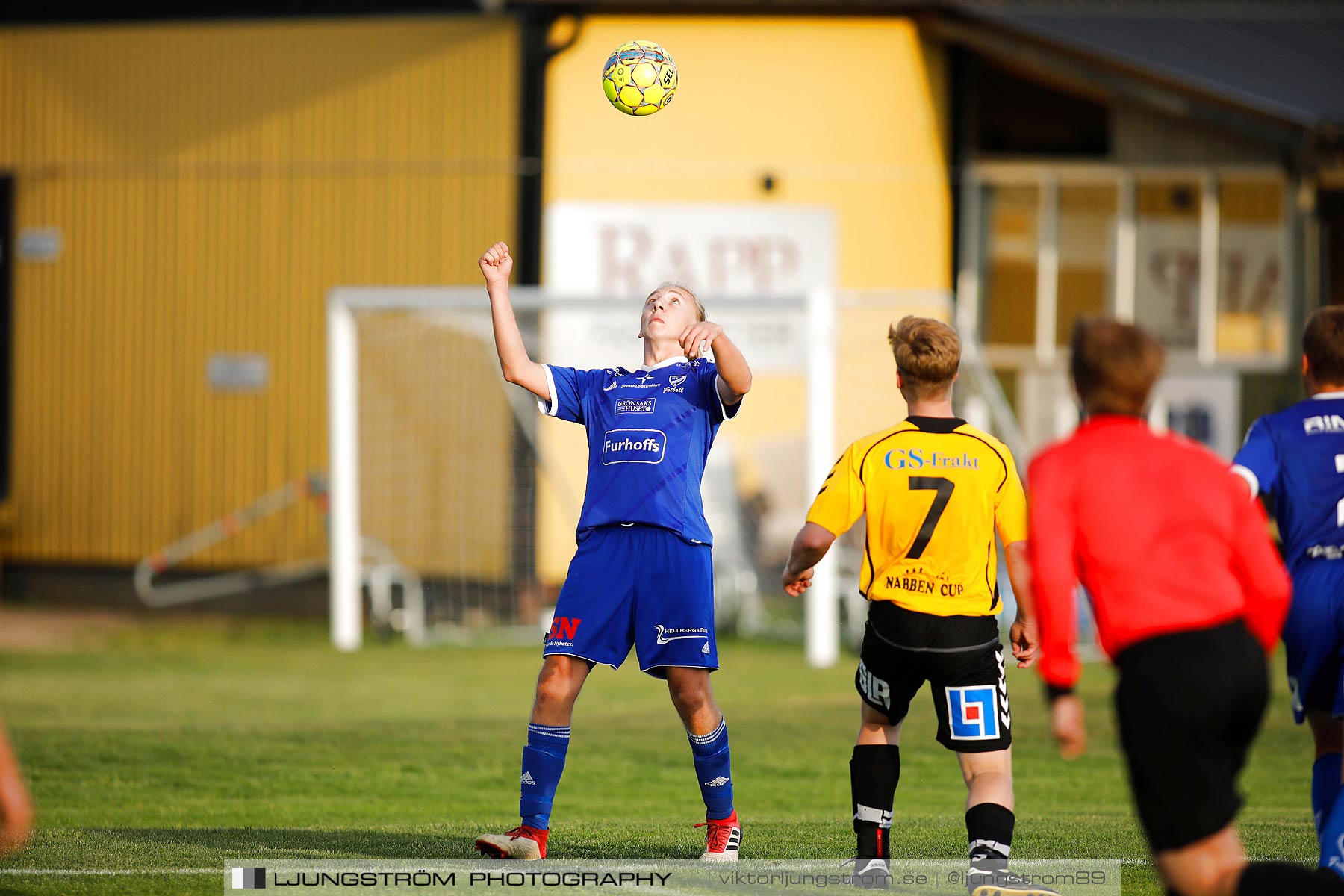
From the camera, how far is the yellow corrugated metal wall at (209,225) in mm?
17547

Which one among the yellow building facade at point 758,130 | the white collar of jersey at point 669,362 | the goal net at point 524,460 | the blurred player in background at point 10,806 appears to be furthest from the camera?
the yellow building facade at point 758,130

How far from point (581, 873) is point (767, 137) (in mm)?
12540

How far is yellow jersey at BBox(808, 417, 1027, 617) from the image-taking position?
5352 millimetres

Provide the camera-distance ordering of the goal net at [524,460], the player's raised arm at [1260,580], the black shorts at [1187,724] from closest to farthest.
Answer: the black shorts at [1187,724], the player's raised arm at [1260,580], the goal net at [524,460]

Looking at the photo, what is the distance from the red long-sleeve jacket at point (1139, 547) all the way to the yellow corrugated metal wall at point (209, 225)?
13618 mm

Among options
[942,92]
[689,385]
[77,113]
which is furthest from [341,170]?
[689,385]

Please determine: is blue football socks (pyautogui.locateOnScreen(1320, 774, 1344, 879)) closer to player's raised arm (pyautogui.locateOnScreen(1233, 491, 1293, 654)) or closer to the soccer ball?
player's raised arm (pyautogui.locateOnScreen(1233, 491, 1293, 654))

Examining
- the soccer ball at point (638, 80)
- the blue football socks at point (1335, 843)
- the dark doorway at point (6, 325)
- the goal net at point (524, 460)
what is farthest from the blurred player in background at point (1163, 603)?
the dark doorway at point (6, 325)

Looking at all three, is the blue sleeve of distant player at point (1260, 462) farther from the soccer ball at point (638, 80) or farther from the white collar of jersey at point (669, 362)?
the soccer ball at point (638, 80)

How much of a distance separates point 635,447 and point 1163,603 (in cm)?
248

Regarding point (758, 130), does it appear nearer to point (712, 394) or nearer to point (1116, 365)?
point (712, 394)

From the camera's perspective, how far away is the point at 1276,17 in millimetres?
17891

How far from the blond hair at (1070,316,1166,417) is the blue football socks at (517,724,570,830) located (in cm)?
253

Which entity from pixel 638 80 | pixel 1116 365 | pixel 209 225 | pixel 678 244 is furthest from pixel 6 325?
pixel 1116 365
